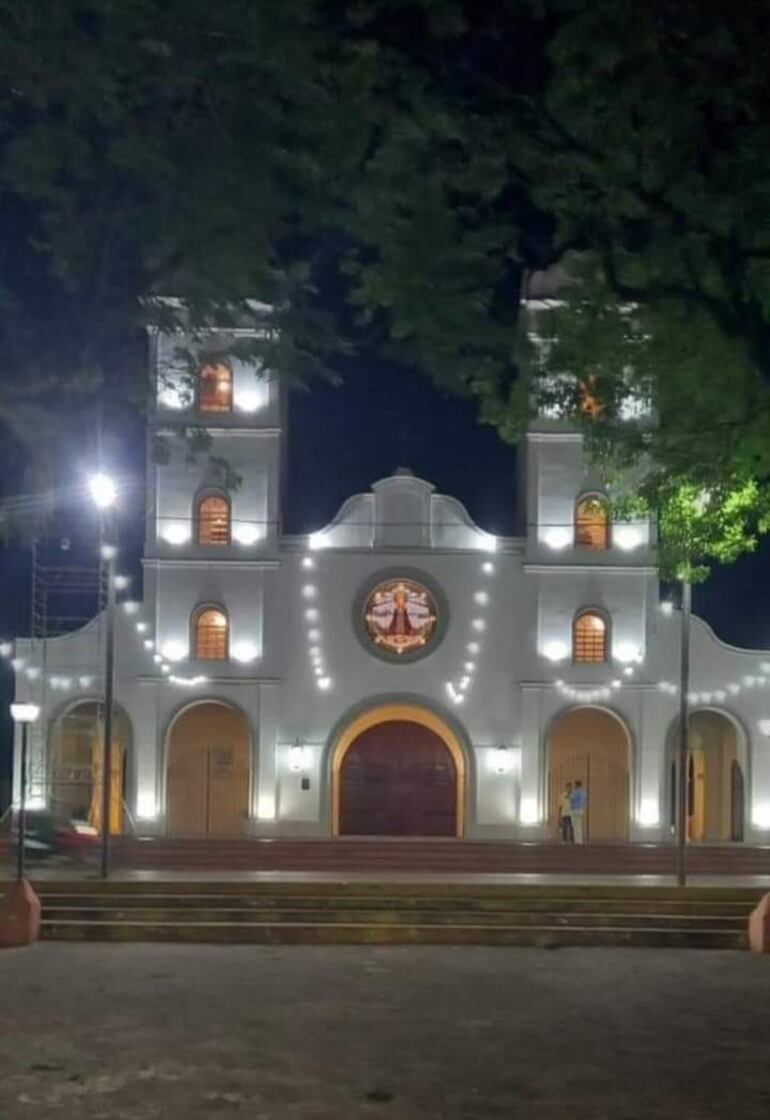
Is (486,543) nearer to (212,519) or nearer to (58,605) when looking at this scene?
(212,519)

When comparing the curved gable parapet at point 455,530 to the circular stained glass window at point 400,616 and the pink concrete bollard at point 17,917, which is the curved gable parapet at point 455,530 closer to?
the circular stained glass window at point 400,616

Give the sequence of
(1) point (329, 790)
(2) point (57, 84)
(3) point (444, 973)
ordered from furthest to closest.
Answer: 1. (1) point (329, 790)
2. (3) point (444, 973)
3. (2) point (57, 84)

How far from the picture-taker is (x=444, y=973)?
17984mm

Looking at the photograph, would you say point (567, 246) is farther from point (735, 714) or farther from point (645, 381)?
point (735, 714)

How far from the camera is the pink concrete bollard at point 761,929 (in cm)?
2044

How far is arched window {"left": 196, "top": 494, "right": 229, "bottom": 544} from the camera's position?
111 feet

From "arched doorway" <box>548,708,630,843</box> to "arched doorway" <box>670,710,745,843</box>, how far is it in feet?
4.10

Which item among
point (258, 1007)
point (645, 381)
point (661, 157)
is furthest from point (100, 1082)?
point (661, 157)

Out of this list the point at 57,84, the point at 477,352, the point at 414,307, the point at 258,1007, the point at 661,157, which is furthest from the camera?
the point at 258,1007

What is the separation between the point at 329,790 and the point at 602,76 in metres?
24.5

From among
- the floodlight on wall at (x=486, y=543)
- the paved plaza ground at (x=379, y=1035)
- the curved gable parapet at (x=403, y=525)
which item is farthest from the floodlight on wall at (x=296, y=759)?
the paved plaza ground at (x=379, y=1035)

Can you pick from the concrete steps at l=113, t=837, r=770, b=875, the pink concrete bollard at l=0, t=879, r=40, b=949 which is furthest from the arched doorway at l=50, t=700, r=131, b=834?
Answer: the pink concrete bollard at l=0, t=879, r=40, b=949

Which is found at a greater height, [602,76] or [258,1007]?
[602,76]

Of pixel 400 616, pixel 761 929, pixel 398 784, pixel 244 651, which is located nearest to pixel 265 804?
pixel 398 784
